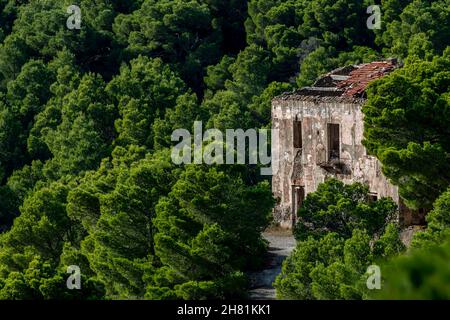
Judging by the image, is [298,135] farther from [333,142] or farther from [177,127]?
[177,127]

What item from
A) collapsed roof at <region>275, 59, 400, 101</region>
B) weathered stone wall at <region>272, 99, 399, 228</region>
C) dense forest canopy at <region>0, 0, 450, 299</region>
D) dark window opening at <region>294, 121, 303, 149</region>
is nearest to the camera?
dense forest canopy at <region>0, 0, 450, 299</region>

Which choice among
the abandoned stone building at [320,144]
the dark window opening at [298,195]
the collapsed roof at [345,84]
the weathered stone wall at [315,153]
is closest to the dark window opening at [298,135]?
the abandoned stone building at [320,144]

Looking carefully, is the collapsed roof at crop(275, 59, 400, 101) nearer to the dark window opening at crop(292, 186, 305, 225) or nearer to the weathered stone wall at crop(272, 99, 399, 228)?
the weathered stone wall at crop(272, 99, 399, 228)

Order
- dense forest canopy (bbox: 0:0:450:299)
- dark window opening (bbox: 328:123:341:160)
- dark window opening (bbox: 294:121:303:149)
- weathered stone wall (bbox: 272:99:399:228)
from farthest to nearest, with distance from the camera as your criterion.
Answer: dark window opening (bbox: 294:121:303:149) → dark window opening (bbox: 328:123:341:160) → weathered stone wall (bbox: 272:99:399:228) → dense forest canopy (bbox: 0:0:450:299)

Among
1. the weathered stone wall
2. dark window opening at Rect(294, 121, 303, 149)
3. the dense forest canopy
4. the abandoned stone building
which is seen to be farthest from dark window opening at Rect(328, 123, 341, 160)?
the dense forest canopy
